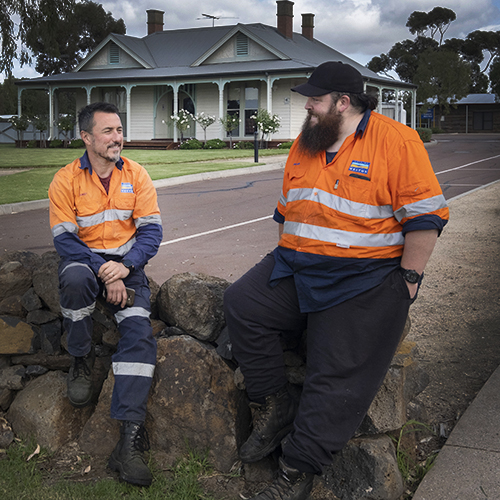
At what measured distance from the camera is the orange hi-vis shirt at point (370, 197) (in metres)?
3.00

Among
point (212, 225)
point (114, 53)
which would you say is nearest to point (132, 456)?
point (212, 225)

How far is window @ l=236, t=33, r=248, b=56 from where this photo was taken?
38250mm

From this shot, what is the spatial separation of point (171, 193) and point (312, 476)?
1216cm

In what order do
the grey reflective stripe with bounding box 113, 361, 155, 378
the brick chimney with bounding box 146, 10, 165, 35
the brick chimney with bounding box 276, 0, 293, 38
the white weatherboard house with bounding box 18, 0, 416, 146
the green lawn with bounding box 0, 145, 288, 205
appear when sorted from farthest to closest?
the brick chimney with bounding box 146, 10, 165, 35 → the brick chimney with bounding box 276, 0, 293, 38 → the white weatherboard house with bounding box 18, 0, 416, 146 → the green lawn with bounding box 0, 145, 288, 205 → the grey reflective stripe with bounding box 113, 361, 155, 378

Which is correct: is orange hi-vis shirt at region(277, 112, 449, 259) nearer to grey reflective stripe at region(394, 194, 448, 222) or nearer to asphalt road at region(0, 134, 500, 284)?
grey reflective stripe at region(394, 194, 448, 222)

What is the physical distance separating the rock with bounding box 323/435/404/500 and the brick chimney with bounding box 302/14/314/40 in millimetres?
43757

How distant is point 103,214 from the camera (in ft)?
12.5

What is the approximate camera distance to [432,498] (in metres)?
2.97

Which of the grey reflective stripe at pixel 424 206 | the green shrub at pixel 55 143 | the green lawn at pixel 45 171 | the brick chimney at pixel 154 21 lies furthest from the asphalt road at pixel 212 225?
the brick chimney at pixel 154 21

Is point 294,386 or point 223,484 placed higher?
point 294,386

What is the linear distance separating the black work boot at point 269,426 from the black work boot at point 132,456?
0.50m

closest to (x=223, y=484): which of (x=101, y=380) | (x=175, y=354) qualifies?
(x=175, y=354)

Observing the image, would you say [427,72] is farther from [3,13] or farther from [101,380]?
[101,380]

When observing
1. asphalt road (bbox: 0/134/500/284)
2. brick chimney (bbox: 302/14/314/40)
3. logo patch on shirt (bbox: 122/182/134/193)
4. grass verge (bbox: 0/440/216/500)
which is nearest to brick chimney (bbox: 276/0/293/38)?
brick chimney (bbox: 302/14/314/40)
